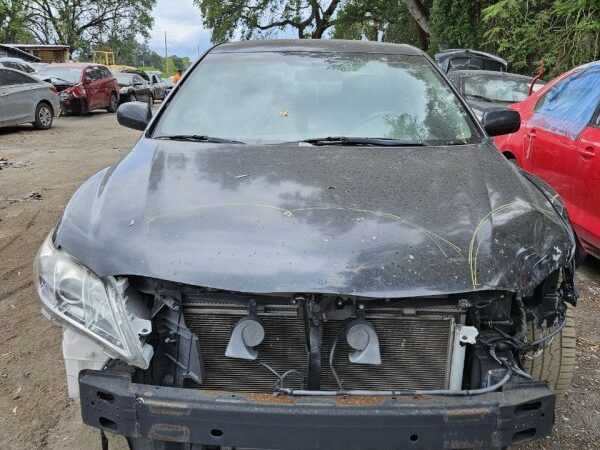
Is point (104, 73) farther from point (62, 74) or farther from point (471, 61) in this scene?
point (471, 61)

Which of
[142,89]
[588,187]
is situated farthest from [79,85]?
[588,187]

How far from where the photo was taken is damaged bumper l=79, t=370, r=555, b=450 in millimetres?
1618

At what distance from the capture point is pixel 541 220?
2.12 metres

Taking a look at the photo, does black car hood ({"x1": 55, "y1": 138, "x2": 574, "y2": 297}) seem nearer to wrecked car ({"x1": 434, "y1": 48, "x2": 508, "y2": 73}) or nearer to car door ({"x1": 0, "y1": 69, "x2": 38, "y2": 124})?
car door ({"x1": 0, "y1": 69, "x2": 38, "y2": 124})

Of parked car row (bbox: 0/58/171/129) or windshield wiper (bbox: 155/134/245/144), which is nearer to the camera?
windshield wiper (bbox: 155/134/245/144)

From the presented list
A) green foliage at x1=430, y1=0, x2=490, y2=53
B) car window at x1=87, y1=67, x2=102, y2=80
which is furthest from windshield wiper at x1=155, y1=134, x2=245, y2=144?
green foliage at x1=430, y1=0, x2=490, y2=53

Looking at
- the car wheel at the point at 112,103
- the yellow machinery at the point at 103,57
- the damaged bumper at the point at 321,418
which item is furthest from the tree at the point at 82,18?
the damaged bumper at the point at 321,418

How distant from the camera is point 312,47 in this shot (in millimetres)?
3504

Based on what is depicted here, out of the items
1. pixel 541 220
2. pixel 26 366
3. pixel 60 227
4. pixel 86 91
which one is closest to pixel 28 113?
pixel 86 91

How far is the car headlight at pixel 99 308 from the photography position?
179 cm

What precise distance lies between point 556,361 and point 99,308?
1.82 m

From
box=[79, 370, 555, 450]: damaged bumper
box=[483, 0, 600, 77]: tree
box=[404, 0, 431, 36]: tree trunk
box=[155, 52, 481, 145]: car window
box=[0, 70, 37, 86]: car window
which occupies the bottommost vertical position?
box=[79, 370, 555, 450]: damaged bumper

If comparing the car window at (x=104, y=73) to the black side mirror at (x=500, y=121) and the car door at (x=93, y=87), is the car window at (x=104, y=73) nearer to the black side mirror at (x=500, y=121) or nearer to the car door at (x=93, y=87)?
the car door at (x=93, y=87)

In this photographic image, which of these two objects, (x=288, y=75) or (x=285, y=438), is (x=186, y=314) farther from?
(x=288, y=75)
